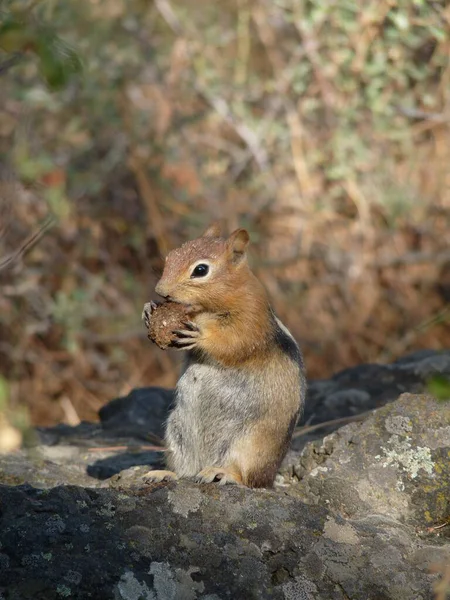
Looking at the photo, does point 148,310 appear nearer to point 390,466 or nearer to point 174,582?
point 390,466

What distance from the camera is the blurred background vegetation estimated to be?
7586mm

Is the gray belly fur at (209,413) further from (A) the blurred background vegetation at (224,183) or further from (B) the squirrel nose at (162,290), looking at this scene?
(A) the blurred background vegetation at (224,183)

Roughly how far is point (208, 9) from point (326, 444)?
6328mm

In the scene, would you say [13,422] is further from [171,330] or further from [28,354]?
[28,354]

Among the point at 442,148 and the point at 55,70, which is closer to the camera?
the point at 55,70

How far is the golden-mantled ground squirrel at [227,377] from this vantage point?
3.57m

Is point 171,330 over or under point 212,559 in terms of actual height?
over

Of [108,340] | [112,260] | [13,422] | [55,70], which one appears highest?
[55,70]

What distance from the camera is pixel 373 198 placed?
7844 millimetres

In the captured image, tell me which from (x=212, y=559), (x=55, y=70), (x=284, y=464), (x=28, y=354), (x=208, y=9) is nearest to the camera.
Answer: (x=55, y=70)

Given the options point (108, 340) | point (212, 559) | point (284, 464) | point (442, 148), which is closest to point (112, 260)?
point (108, 340)

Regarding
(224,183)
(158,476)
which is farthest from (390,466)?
(224,183)

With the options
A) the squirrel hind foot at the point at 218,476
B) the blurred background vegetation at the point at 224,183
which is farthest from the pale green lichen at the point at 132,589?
the blurred background vegetation at the point at 224,183

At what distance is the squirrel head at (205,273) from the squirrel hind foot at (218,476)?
675 mm
